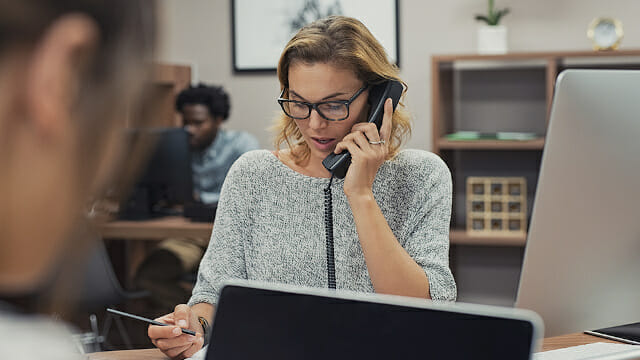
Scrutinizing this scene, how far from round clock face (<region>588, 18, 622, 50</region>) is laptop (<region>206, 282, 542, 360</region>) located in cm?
320

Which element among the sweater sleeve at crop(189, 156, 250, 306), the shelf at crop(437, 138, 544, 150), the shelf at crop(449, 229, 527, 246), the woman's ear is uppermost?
the woman's ear

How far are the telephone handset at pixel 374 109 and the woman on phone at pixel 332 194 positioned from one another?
1 centimetres

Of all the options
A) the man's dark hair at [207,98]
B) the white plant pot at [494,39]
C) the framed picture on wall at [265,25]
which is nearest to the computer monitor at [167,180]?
the man's dark hair at [207,98]

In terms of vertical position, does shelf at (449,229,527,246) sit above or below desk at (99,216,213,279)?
below

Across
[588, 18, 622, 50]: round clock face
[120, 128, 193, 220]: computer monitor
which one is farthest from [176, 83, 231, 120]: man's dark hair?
[588, 18, 622, 50]: round clock face

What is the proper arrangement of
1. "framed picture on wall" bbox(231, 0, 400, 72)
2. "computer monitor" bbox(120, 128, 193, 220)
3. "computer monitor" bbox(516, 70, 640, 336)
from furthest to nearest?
"framed picture on wall" bbox(231, 0, 400, 72) → "computer monitor" bbox(120, 128, 193, 220) → "computer monitor" bbox(516, 70, 640, 336)

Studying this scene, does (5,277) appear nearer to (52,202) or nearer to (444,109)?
(52,202)

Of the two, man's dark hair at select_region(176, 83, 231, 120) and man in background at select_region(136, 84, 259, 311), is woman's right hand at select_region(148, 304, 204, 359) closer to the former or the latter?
man in background at select_region(136, 84, 259, 311)

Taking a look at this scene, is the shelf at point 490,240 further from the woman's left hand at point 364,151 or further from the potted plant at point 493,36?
the woman's left hand at point 364,151

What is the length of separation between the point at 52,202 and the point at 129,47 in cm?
9

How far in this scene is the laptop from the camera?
57 centimetres

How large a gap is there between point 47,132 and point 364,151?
1145 millimetres

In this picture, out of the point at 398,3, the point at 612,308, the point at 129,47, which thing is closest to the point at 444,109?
the point at 398,3

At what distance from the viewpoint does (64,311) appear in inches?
14.8
